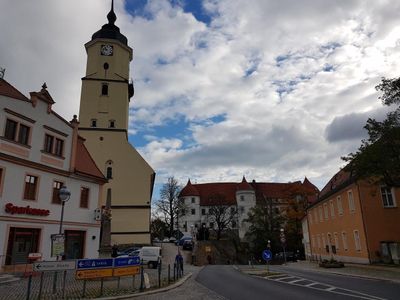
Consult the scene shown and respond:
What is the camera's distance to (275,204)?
7181cm

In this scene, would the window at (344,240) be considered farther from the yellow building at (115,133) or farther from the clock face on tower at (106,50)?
the clock face on tower at (106,50)

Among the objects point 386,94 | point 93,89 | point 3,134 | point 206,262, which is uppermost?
point 93,89

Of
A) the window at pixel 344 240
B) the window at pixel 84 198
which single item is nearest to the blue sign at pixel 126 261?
the window at pixel 84 198

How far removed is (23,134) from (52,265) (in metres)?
13.4

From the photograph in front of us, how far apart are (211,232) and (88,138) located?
125ft

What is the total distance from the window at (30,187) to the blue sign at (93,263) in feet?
36.1

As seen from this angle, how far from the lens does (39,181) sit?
23.6 meters

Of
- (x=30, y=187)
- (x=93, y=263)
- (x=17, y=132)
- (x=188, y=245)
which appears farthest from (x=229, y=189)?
(x=93, y=263)

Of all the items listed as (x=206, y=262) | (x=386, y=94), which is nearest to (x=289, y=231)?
(x=206, y=262)

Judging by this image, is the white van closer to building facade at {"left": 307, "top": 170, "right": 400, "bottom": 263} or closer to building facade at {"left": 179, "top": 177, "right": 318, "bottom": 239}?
building facade at {"left": 307, "top": 170, "right": 400, "bottom": 263}

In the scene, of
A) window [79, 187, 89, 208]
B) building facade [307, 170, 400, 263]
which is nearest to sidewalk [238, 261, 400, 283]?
building facade [307, 170, 400, 263]

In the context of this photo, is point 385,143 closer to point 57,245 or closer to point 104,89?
point 57,245

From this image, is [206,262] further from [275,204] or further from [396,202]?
[396,202]

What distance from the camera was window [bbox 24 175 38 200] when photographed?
22.8m
